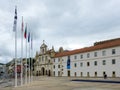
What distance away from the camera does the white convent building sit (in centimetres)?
6444

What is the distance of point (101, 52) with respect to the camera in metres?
69.1

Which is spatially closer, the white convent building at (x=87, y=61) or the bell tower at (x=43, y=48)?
the white convent building at (x=87, y=61)

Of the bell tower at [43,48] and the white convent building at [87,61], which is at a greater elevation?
the bell tower at [43,48]

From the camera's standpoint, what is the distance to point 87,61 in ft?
246

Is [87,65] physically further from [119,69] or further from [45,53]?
[45,53]

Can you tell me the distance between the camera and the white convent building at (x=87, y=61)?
64.4 meters

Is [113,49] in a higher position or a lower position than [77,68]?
higher

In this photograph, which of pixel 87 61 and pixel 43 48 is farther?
pixel 43 48

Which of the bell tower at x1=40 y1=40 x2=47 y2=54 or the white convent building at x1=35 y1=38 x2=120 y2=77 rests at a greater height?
the bell tower at x1=40 y1=40 x2=47 y2=54

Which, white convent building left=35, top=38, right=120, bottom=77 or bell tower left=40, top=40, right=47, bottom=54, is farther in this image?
bell tower left=40, top=40, right=47, bottom=54

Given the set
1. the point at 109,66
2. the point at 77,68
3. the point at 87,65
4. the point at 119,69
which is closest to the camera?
the point at 119,69

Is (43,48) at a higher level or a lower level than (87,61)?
higher

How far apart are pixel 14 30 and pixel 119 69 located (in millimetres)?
40827

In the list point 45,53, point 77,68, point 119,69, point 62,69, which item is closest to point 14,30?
point 119,69
